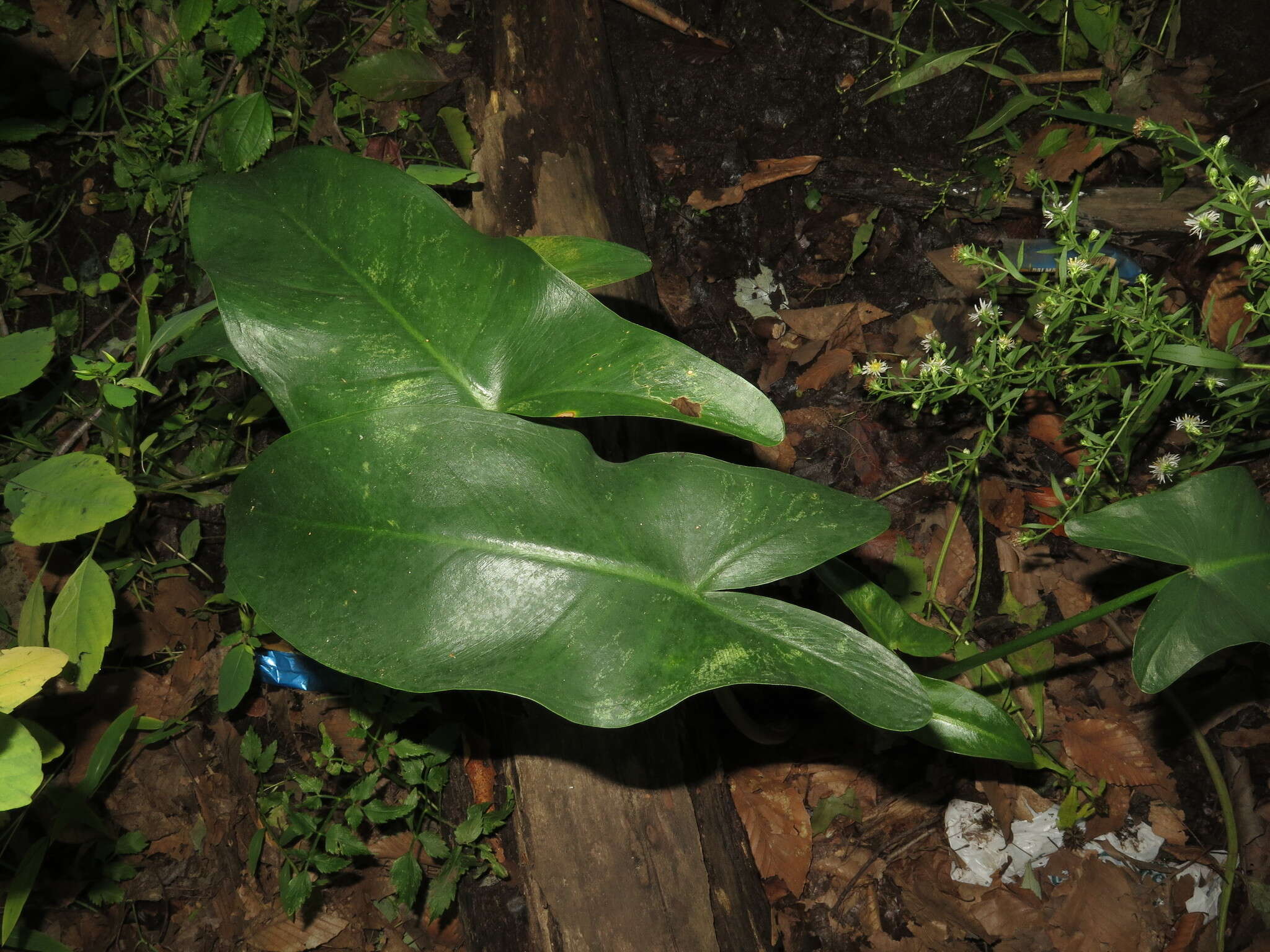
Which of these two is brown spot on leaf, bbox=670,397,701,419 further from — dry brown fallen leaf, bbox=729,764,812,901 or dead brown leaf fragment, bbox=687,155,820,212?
dead brown leaf fragment, bbox=687,155,820,212

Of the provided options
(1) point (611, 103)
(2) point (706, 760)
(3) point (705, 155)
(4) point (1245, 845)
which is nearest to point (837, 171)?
(3) point (705, 155)

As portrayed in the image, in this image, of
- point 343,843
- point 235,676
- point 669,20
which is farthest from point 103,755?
point 669,20

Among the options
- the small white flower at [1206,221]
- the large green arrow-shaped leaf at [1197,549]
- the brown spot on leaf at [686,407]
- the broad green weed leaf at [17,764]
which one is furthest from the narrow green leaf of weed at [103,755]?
the small white flower at [1206,221]

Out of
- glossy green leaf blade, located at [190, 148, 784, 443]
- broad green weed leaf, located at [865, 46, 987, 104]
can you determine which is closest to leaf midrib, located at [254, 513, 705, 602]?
glossy green leaf blade, located at [190, 148, 784, 443]

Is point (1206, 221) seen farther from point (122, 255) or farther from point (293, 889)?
point (122, 255)

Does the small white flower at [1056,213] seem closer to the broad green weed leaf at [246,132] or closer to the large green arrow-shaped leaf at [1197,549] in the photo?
the large green arrow-shaped leaf at [1197,549]

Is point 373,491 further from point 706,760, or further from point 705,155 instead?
point 705,155
